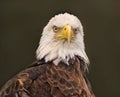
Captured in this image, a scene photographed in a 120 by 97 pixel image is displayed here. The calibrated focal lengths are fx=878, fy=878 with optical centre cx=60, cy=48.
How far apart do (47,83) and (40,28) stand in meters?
3.08

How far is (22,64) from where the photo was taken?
8.36 m

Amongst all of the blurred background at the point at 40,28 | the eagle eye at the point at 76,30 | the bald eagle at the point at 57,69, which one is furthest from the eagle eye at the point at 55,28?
the blurred background at the point at 40,28

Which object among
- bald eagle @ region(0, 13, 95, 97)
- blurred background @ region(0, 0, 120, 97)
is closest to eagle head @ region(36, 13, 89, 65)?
bald eagle @ region(0, 13, 95, 97)

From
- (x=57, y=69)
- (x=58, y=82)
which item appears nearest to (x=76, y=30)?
(x=57, y=69)

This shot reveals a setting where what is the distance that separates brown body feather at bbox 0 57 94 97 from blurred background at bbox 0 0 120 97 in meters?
2.93

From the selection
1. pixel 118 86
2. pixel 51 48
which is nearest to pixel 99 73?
pixel 118 86

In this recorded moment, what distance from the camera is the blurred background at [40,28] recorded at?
327 inches

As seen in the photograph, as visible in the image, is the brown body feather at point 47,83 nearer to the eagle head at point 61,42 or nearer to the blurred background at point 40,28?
the eagle head at point 61,42

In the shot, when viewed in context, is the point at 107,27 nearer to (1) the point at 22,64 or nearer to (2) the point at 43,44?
(1) the point at 22,64

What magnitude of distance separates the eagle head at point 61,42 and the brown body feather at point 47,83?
91 mm

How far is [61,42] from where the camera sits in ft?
17.9

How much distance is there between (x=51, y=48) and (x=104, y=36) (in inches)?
116

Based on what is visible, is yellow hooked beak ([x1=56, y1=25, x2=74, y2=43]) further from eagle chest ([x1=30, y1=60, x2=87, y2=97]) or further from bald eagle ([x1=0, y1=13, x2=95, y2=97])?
eagle chest ([x1=30, y1=60, x2=87, y2=97])

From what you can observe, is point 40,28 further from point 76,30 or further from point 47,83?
point 47,83
